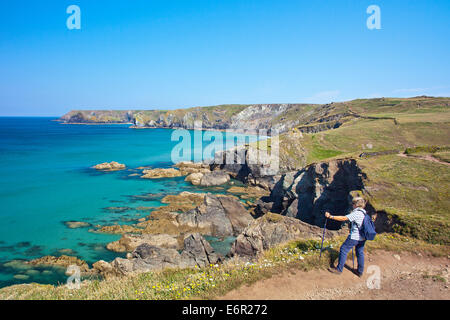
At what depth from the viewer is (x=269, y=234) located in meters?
17.8

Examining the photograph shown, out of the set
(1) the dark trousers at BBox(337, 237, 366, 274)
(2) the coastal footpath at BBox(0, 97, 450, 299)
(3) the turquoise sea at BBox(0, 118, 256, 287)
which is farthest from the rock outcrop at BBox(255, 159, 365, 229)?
(1) the dark trousers at BBox(337, 237, 366, 274)

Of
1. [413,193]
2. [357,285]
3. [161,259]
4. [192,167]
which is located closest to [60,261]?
[161,259]

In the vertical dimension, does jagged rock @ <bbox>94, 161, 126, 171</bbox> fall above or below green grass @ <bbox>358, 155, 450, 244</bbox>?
below

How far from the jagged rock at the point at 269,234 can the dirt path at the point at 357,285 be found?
741 cm

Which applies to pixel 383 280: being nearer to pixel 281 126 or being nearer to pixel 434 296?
pixel 434 296

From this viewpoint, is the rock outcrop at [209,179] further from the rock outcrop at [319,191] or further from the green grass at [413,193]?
the green grass at [413,193]

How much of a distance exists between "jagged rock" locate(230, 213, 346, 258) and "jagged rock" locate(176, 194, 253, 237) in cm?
911

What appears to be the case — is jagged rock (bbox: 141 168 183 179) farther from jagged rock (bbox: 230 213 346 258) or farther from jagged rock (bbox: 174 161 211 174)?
jagged rock (bbox: 230 213 346 258)

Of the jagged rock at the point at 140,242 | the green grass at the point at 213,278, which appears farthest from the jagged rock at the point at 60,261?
the green grass at the point at 213,278

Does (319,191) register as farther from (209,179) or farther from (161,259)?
(209,179)

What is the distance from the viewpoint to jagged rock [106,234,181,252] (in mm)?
23264

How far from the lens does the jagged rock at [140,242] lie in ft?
76.3

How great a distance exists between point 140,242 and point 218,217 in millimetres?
8440
